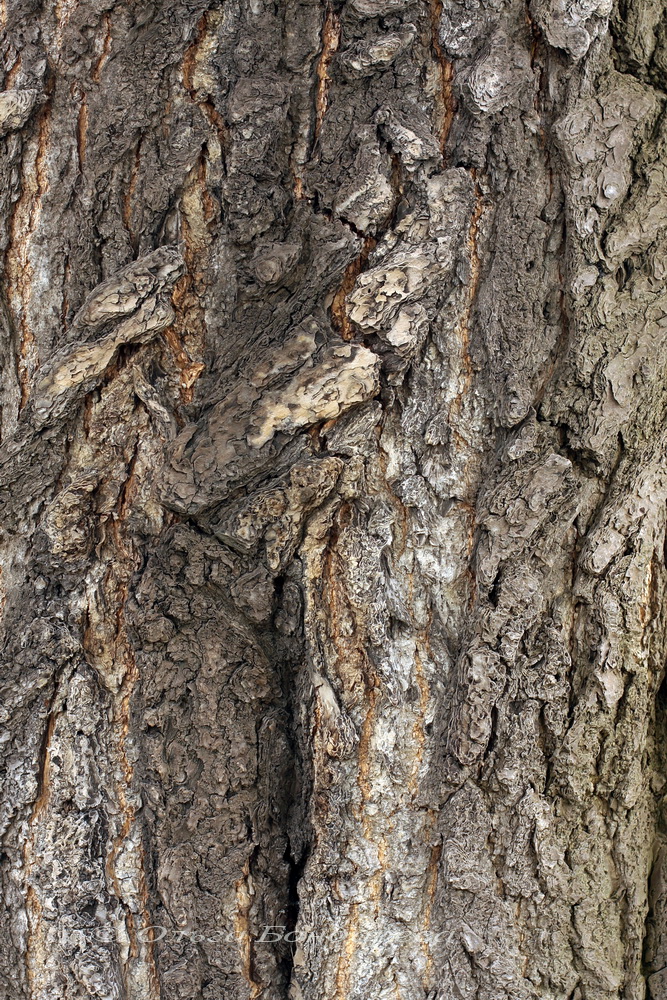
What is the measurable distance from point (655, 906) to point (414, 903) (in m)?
0.39

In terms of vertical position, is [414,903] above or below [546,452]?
below

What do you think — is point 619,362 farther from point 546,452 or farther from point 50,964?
point 50,964

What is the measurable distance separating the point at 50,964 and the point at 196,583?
24.7 inches

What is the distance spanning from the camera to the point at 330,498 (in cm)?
131

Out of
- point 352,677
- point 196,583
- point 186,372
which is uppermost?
point 186,372

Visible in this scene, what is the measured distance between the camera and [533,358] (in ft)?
4.32

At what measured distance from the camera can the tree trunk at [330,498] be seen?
4.24 feet

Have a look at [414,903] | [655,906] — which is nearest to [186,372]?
[414,903]

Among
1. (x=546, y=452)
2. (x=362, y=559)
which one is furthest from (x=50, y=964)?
(x=546, y=452)

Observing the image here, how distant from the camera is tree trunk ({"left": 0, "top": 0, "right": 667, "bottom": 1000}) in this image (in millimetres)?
1291

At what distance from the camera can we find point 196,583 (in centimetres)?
133

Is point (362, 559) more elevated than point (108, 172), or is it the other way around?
point (108, 172)

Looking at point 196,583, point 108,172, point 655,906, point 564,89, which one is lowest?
point 655,906

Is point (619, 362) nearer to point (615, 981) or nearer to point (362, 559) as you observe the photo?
point (362, 559)
